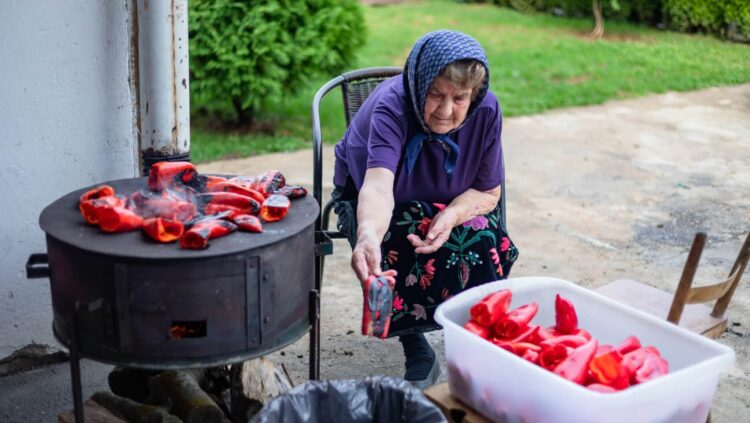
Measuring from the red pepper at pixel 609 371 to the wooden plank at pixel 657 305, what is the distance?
0.80m

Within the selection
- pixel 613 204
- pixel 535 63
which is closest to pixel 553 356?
pixel 613 204

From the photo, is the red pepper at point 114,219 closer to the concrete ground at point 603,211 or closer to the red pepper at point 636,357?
the concrete ground at point 603,211

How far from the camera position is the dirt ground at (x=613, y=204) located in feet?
12.5

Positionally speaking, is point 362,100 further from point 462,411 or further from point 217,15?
point 217,15

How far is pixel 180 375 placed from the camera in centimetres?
295

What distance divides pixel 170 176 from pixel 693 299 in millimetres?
1627

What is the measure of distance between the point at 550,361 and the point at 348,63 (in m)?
5.55

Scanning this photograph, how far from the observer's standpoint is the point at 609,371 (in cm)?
217

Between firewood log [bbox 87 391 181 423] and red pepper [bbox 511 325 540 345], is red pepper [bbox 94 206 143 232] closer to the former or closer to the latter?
firewood log [bbox 87 391 181 423]

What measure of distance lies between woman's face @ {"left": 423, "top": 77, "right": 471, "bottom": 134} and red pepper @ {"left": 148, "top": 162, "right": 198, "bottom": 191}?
0.84 meters

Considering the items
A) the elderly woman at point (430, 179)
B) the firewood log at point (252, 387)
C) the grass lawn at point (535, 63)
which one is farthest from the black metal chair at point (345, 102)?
the grass lawn at point (535, 63)

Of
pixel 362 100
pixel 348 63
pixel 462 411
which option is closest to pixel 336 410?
pixel 462 411

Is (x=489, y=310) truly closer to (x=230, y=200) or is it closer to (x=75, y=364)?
(x=230, y=200)

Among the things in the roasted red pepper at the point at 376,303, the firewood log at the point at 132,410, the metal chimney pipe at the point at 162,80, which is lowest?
the firewood log at the point at 132,410
